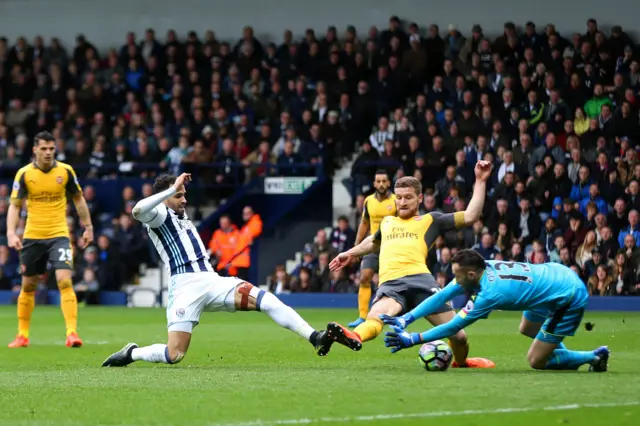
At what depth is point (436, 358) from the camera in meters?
9.93

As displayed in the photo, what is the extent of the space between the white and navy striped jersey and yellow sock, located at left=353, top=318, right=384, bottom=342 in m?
1.43

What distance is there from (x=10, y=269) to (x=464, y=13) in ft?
36.5

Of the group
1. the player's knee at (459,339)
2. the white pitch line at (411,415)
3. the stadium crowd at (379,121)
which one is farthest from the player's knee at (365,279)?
the white pitch line at (411,415)

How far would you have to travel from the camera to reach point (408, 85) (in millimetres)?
26172

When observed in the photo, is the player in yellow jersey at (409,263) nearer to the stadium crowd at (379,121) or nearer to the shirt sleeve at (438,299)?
the shirt sleeve at (438,299)

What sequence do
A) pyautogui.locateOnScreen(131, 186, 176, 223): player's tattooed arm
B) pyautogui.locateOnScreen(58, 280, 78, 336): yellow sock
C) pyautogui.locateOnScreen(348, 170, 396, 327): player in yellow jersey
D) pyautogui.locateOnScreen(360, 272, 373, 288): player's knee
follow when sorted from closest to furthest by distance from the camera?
pyautogui.locateOnScreen(131, 186, 176, 223): player's tattooed arm < pyautogui.locateOnScreen(58, 280, 78, 336): yellow sock < pyautogui.locateOnScreen(348, 170, 396, 327): player in yellow jersey < pyautogui.locateOnScreen(360, 272, 373, 288): player's knee

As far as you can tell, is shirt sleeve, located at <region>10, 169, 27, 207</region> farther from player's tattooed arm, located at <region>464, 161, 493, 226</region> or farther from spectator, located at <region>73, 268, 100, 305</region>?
spectator, located at <region>73, 268, 100, 305</region>

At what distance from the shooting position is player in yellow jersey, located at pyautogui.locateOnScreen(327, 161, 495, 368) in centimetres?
1048

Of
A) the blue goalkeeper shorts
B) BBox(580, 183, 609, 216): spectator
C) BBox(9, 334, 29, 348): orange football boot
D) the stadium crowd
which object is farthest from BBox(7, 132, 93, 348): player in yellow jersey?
BBox(580, 183, 609, 216): spectator

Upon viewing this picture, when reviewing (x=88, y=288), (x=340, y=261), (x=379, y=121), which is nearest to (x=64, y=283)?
(x=340, y=261)

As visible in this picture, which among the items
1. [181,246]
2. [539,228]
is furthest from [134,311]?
[181,246]

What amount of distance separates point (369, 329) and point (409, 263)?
0.75m

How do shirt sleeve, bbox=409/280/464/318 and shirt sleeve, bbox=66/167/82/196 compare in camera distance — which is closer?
shirt sleeve, bbox=409/280/464/318

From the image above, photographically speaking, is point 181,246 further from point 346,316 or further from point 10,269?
point 10,269
